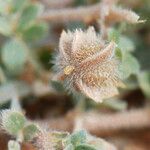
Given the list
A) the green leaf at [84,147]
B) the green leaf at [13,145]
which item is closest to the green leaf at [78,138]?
the green leaf at [84,147]

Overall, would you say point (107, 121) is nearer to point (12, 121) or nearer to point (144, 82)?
point (144, 82)

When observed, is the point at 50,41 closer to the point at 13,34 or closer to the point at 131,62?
the point at 13,34

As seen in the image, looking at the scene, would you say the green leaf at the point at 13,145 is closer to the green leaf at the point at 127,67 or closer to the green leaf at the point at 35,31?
the green leaf at the point at 127,67

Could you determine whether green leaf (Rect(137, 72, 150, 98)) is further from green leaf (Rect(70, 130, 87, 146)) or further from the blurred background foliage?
green leaf (Rect(70, 130, 87, 146))

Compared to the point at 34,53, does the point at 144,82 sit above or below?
below

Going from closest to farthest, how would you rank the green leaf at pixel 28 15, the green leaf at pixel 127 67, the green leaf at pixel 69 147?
1. the green leaf at pixel 69 147
2. the green leaf at pixel 127 67
3. the green leaf at pixel 28 15

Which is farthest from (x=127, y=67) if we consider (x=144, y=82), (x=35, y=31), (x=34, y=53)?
(x=34, y=53)
